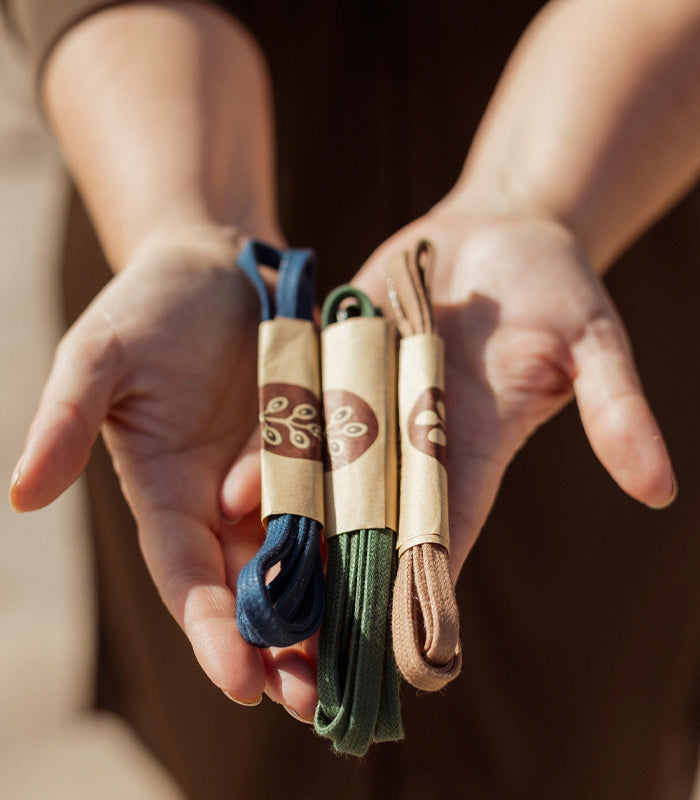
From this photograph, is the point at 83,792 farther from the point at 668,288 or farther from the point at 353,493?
the point at 668,288

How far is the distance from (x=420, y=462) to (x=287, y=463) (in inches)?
8.8

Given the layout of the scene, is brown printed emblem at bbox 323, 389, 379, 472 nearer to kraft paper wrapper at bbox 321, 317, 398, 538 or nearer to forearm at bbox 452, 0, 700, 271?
kraft paper wrapper at bbox 321, 317, 398, 538

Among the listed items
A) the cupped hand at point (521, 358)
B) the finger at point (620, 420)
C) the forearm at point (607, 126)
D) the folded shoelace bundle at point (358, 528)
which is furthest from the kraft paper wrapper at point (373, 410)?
the forearm at point (607, 126)

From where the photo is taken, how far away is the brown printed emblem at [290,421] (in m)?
1.44

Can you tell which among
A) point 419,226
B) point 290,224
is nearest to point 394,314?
point 419,226

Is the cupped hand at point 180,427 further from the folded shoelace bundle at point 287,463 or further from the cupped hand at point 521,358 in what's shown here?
the cupped hand at point 521,358

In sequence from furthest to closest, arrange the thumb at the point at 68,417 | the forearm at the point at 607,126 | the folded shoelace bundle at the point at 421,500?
the forearm at the point at 607,126, the thumb at the point at 68,417, the folded shoelace bundle at the point at 421,500

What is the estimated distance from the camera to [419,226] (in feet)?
6.07

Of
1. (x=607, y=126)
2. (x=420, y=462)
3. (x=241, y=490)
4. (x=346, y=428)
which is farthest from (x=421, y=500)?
(x=607, y=126)

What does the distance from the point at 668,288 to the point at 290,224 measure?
94 cm

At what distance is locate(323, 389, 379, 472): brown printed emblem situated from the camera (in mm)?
1438

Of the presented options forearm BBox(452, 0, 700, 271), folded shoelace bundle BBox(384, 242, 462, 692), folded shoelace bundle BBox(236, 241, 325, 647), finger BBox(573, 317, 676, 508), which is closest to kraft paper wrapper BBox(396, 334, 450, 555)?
folded shoelace bundle BBox(384, 242, 462, 692)

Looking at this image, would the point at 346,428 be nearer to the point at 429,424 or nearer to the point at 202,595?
the point at 429,424

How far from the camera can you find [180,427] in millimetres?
1520
